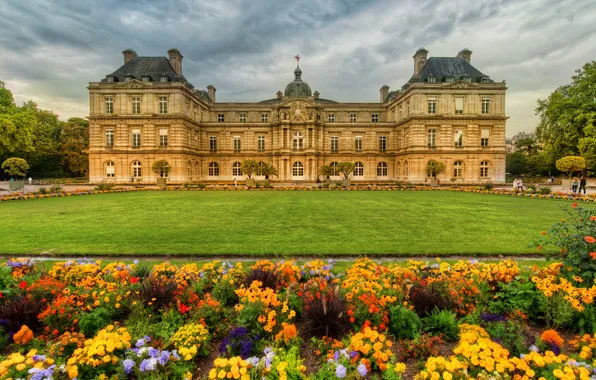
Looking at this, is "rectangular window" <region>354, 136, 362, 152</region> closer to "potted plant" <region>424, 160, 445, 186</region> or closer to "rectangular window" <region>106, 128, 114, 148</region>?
"potted plant" <region>424, 160, 445, 186</region>

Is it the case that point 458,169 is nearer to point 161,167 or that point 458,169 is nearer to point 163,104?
point 161,167

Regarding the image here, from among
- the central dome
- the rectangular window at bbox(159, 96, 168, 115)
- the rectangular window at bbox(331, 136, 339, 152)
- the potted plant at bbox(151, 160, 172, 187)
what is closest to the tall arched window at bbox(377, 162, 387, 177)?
the rectangular window at bbox(331, 136, 339, 152)

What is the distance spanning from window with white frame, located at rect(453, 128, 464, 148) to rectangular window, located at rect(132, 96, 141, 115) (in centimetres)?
4509

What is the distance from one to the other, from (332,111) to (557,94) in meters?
31.6

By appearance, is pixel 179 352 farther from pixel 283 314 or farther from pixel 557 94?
pixel 557 94

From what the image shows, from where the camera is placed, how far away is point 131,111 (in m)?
43.4

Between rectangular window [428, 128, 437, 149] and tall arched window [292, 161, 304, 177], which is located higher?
rectangular window [428, 128, 437, 149]

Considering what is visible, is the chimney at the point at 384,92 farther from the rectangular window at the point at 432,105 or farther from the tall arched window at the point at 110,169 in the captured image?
the tall arched window at the point at 110,169

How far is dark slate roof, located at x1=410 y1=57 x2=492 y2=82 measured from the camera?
146 feet

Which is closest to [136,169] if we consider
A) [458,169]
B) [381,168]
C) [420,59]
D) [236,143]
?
[236,143]

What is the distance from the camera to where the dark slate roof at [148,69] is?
145ft

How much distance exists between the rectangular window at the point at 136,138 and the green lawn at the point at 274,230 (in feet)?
97.2

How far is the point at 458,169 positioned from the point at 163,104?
43373mm

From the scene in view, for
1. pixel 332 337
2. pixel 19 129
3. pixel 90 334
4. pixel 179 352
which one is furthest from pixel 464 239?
pixel 19 129
